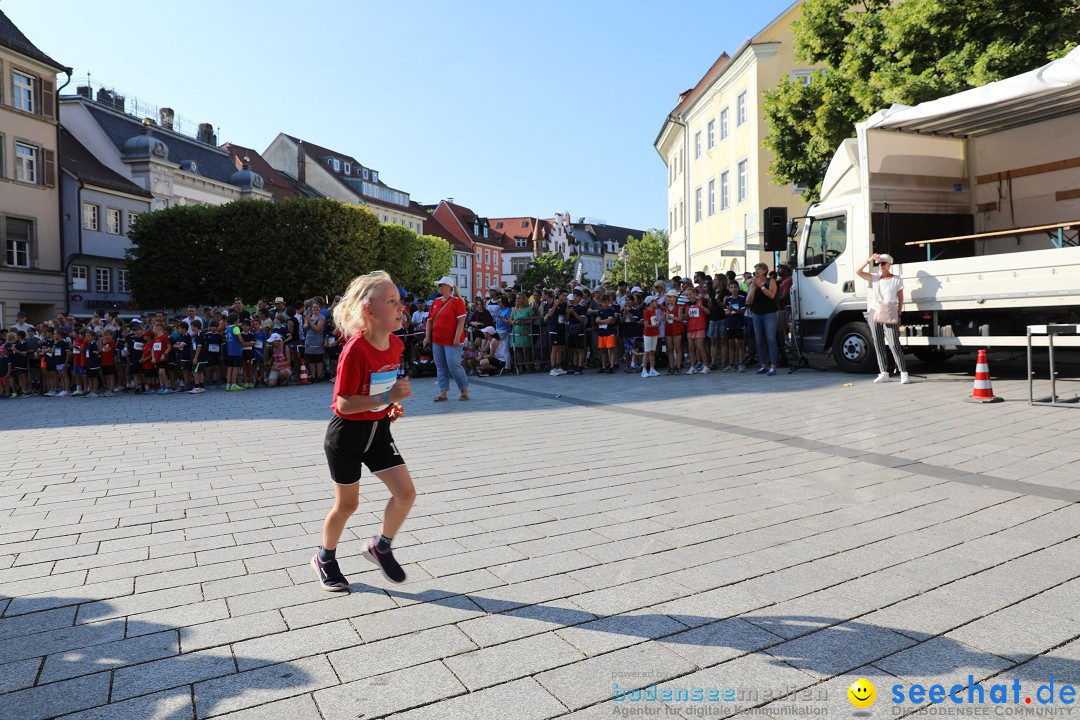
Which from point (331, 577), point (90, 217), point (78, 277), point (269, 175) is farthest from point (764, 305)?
point (269, 175)

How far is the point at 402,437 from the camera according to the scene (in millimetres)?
9273

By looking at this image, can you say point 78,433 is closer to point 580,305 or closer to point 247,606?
point 247,606

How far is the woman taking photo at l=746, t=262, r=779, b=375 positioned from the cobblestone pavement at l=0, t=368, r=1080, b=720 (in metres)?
6.65

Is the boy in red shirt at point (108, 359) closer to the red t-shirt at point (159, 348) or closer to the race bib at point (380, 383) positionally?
the red t-shirt at point (159, 348)

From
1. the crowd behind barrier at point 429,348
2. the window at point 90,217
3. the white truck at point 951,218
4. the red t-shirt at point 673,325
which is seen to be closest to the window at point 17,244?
the window at point 90,217

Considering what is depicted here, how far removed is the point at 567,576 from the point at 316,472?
3.71 metres

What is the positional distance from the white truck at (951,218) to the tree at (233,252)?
33263 millimetres

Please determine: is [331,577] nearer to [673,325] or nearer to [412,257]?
[673,325]

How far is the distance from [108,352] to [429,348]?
7.31 metres

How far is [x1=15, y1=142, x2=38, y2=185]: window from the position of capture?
1502 inches

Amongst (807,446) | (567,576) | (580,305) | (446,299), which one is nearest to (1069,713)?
(567,576)

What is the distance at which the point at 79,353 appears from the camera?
19.1 metres

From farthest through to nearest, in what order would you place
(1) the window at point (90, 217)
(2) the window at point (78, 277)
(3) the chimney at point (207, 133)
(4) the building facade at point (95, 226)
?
(3) the chimney at point (207, 133)
(1) the window at point (90, 217)
(2) the window at point (78, 277)
(4) the building facade at point (95, 226)

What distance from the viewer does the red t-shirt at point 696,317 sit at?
16.6 m
